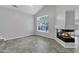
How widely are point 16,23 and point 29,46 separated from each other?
0.62 metres

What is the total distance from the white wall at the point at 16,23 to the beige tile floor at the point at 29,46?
15 cm

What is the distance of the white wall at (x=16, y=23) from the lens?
183 centimetres

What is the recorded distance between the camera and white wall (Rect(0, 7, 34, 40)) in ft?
6.02

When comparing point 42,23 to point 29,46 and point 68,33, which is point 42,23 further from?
point 68,33

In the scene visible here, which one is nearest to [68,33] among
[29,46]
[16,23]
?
[29,46]

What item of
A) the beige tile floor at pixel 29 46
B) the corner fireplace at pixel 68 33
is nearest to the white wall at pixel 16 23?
the beige tile floor at pixel 29 46

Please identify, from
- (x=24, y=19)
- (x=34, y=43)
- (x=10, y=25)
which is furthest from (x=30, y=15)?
(x=34, y=43)

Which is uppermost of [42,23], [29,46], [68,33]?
[42,23]

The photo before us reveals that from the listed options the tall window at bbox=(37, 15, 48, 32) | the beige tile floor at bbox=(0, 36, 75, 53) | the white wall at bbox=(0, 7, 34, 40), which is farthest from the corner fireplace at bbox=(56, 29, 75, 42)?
the white wall at bbox=(0, 7, 34, 40)

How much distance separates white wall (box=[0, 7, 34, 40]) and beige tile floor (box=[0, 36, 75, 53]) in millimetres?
147

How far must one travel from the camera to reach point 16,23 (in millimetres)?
1996
